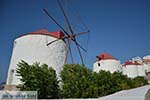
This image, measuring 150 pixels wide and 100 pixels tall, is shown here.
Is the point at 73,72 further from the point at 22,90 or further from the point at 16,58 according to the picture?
the point at 16,58

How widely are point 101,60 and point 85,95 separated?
761 inches

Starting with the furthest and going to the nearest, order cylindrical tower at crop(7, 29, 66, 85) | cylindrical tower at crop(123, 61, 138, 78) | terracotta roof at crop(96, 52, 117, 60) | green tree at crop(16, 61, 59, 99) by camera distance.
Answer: cylindrical tower at crop(123, 61, 138, 78) < terracotta roof at crop(96, 52, 117, 60) < cylindrical tower at crop(7, 29, 66, 85) < green tree at crop(16, 61, 59, 99)

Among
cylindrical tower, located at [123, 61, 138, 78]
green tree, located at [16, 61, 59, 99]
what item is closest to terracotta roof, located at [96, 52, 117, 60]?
cylindrical tower, located at [123, 61, 138, 78]

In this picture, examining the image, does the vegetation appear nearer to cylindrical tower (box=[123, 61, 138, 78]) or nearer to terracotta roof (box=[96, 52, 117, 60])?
terracotta roof (box=[96, 52, 117, 60])

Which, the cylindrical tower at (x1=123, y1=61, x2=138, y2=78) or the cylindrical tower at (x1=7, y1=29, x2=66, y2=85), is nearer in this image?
the cylindrical tower at (x1=7, y1=29, x2=66, y2=85)

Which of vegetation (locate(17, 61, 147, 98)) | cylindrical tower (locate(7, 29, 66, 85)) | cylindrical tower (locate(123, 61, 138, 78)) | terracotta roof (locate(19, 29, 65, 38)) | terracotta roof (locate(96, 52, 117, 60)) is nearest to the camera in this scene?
vegetation (locate(17, 61, 147, 98))

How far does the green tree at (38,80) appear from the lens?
371 inches

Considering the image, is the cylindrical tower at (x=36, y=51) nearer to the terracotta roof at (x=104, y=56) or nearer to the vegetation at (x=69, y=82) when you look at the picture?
the vegetation at (x=69, y=82)

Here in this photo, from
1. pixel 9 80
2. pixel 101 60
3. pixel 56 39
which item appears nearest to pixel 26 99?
pixel 9 80

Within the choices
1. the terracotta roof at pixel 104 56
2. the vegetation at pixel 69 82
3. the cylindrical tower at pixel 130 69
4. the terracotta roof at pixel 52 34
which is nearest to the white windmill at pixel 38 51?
the terracotta roof at pixel 52 34

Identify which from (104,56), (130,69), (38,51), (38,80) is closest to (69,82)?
(38,80)

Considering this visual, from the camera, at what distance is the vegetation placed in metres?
9.61

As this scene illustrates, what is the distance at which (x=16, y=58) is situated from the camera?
14.8 metres

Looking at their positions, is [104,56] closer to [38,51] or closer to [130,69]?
[130,69]
